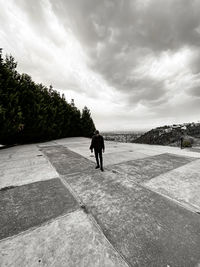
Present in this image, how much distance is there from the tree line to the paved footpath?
28.0 feet

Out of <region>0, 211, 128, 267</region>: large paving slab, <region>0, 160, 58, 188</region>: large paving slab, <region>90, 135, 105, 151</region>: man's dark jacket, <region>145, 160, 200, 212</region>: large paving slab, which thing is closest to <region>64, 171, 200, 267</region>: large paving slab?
<region>0, 211, 128, 267</region>: large paving slab

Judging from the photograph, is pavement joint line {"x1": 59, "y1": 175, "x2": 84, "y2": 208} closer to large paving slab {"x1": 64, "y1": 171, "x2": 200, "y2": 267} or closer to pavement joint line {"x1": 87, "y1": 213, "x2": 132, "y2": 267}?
large paving slab {"x1": 64, "y1": 171, "x2": 200, "y2": 267}

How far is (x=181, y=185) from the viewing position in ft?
10.0

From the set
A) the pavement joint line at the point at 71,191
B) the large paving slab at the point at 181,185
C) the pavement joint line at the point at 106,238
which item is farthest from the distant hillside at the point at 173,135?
the pavement joint line at the point at 106,238

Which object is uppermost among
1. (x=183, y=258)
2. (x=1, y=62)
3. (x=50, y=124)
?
(x=1, y=62)

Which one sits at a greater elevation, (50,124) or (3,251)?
(50,124)

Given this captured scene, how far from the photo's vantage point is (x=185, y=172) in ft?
12.9

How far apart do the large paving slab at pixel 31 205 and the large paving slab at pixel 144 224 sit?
1.26ft

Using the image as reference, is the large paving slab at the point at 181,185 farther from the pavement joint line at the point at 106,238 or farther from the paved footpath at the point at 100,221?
the pavement joint line at the point at 106,238

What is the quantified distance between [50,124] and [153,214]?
15.6m

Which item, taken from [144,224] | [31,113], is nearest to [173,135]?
[144,224]

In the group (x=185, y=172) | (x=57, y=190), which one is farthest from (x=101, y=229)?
(x=185, y=172)

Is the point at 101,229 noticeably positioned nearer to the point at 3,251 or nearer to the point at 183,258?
the point at 183,258

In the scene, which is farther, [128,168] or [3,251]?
[128,168]
